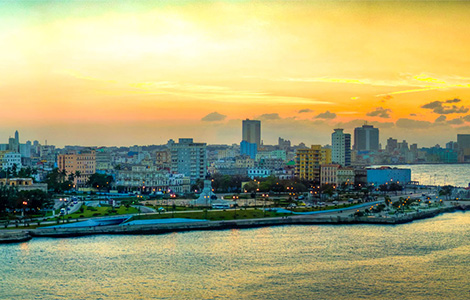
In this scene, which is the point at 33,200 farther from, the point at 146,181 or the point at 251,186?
the point at 251,186

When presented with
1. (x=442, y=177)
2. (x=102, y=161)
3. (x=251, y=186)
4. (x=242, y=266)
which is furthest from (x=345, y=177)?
(x=442, y=177)

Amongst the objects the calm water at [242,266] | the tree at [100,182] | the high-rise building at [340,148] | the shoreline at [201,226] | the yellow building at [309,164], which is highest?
the high-rise building at [340,148]

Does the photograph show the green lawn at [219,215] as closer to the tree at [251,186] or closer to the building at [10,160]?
the tree at [251,186]

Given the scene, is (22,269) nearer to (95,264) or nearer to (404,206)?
(95,264)

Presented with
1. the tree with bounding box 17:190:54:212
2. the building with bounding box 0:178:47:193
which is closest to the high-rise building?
the building with bounding box 0:178:47:193

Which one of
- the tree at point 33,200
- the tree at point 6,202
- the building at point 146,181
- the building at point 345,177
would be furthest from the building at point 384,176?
the tree at point 6,202
